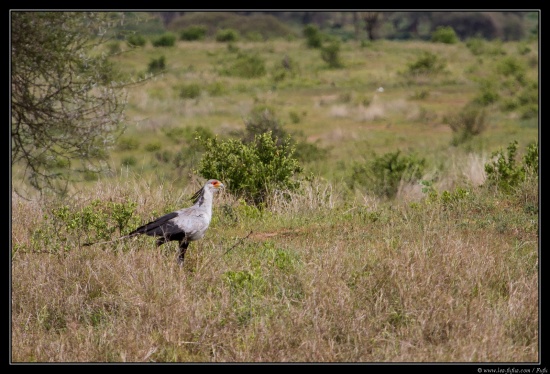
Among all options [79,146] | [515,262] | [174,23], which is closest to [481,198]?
[515,262]

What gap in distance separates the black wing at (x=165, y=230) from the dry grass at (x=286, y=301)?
0.18m

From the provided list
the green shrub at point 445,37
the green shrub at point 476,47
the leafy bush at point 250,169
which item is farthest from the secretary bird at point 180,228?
the green shrub at point 445,37

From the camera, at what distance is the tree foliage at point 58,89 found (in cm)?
920

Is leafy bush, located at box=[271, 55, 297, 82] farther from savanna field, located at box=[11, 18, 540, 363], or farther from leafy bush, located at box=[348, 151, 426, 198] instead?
savanna field, located at box=[11, 18, 540, 363]

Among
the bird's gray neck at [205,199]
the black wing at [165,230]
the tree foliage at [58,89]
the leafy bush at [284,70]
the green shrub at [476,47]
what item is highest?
the tree foliage at [58,89]

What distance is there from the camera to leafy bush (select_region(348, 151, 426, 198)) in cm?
1318

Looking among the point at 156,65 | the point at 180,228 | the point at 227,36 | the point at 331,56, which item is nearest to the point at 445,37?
the point at 227,36

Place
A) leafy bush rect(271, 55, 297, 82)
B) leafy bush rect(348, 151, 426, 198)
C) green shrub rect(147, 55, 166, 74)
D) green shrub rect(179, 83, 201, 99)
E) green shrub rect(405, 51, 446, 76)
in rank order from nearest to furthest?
leafy bush rect(348, 151, 426, 198) → green shrub rect(179, 83, 201, 99) → green shrub rect(405, 51, 446, 76) → leafy bush rect(271, 55, 297, 82) → green shrub rect(147, 55, 166, 74)

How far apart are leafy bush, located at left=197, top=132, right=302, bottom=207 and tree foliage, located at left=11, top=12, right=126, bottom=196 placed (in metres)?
1.27

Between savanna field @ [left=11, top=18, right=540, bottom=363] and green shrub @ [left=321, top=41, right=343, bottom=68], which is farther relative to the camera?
green shrub @ [left=321, top=41, right=343, bottom=68]

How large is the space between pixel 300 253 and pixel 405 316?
60.1 inches

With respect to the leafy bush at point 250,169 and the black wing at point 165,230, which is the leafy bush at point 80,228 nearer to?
the black wing at point 165,230

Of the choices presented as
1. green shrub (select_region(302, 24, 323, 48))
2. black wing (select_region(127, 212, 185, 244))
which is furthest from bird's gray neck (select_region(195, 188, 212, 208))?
green shrub (select_region(302, 24, 323, 48))

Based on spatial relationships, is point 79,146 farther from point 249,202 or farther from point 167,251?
point 167,251
